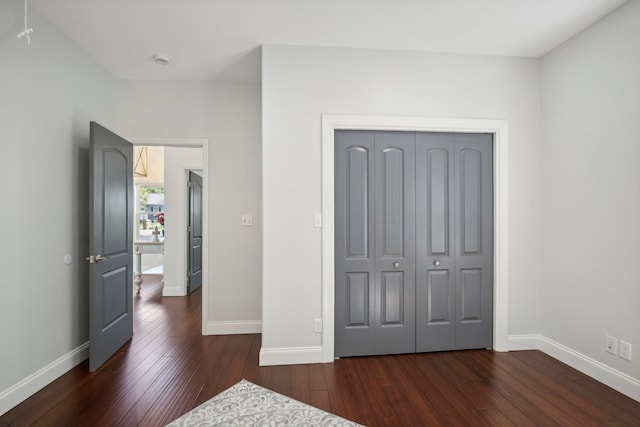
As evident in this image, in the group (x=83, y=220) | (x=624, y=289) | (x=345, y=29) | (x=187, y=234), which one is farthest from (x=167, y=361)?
(x=624, y=289)

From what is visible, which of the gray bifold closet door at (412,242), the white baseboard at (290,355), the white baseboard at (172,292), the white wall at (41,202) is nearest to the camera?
the white wall at (41,202)

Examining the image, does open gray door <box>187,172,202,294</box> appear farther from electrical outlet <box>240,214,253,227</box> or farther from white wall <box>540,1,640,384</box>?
white wall <box>540,1,640,384</box>

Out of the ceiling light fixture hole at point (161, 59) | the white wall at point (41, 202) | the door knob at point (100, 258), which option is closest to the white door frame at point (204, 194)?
the white wall at point (41, 202)

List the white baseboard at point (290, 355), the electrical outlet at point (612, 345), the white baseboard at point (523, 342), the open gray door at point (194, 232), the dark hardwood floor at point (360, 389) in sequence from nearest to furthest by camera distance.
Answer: the dark hardwood floor at point (360, 389) → the electrical outlet at point (612, 345) → the white baseboard at point (290, 355) → the white baseboard at point (523, 342) → the open gray door at point (194, 232)

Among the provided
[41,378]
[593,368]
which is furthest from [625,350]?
[41,378]

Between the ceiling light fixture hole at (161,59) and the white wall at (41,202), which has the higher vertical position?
the ceiling light fixture hole at (161,59)

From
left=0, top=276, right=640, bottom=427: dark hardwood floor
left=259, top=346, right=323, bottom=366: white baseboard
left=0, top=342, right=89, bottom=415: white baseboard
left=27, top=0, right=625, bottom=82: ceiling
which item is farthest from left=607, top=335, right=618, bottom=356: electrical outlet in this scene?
left=0, top=342, right=89, bottom=415: white baseboard

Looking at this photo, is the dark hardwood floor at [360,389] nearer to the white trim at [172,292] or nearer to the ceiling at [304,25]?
the white trim at [172,292]

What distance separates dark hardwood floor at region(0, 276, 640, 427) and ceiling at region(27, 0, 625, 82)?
2680 mm

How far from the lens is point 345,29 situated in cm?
252

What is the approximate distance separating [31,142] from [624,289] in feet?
14.4

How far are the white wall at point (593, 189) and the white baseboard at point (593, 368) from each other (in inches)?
1.2

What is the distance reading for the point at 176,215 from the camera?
5.04 m

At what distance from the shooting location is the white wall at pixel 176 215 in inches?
197
